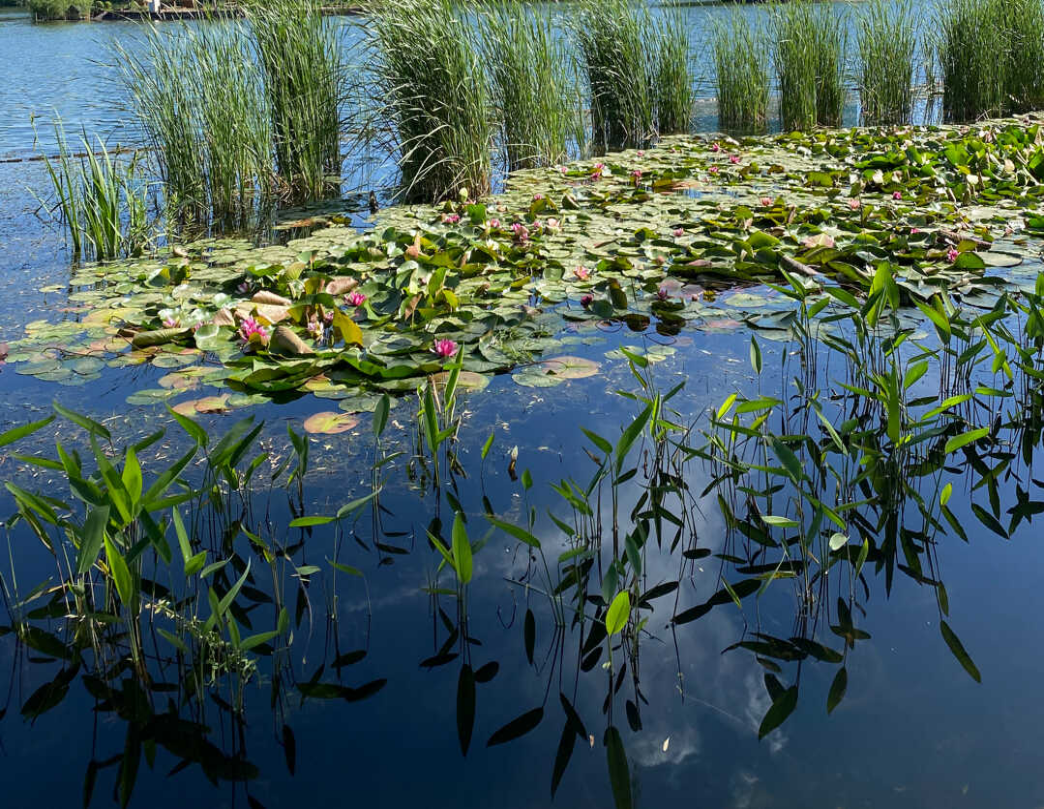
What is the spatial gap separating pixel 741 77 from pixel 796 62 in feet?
1.55

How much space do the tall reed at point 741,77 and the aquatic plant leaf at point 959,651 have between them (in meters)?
7.03

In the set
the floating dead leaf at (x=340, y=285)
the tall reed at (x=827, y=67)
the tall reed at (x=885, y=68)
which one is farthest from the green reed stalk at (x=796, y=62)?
the floating dead leaf at (x=340, y=285)

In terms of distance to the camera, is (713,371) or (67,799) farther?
(713,371)

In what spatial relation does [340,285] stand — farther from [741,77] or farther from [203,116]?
[741,77]

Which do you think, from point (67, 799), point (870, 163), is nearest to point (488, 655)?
point (67, 799)

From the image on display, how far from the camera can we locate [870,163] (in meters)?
5.53

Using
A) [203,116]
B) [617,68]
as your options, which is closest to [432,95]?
[203,116]

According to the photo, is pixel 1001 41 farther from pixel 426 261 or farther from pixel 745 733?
pixel 745 733

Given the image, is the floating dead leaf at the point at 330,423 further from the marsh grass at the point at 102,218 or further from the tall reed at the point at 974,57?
the tall reed at the point at 974,57

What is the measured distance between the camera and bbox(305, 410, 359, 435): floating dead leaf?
99.9 inches

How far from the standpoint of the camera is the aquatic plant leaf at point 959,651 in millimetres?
1561

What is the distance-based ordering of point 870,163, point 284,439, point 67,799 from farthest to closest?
point 870,163
point 284,439
point 67,799

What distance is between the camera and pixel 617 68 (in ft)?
23.9

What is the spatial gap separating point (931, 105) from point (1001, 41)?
3.05ft
